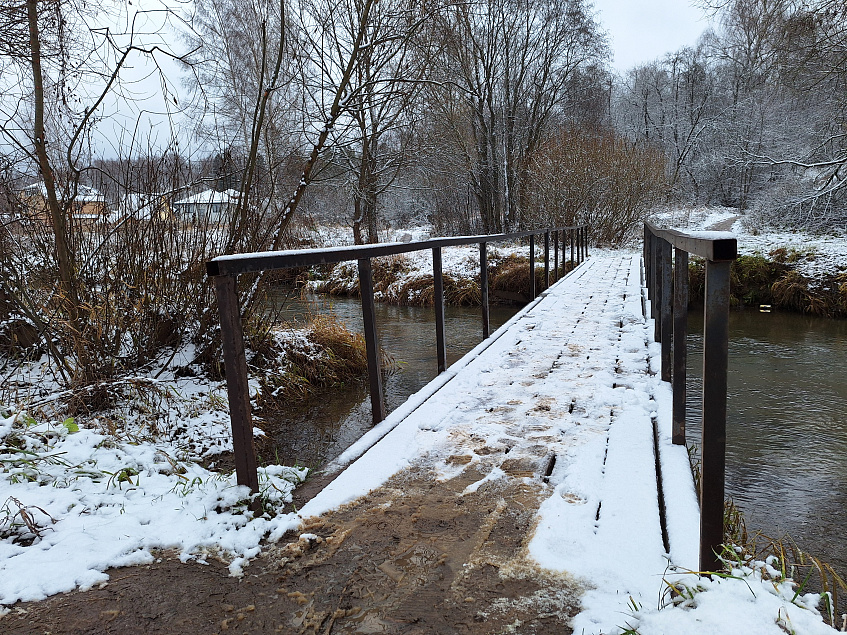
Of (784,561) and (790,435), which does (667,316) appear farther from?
(790,435)

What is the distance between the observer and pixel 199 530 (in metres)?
1.85

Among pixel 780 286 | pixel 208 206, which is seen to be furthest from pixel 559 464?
pixel 780 286

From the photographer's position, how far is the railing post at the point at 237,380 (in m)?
1.96

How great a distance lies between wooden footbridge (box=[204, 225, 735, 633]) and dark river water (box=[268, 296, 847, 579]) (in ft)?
3.75

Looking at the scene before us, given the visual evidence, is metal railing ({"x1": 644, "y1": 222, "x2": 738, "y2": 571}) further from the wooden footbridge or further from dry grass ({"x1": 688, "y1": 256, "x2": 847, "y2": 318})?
dry grass ({"x1": 688, "y1": 256, "x2": 847, "y2": 318})

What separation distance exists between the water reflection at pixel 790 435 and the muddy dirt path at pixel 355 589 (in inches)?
89.9

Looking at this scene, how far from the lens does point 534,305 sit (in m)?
6.82

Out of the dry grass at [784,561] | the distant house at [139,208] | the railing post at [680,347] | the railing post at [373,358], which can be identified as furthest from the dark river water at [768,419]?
the distant house at [139,208]

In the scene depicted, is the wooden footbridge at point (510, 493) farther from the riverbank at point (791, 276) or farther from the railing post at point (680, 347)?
the riverbank at point (791, 276)

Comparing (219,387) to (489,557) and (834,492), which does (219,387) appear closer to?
(489,557)

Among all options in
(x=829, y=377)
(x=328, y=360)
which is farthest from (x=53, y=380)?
(x=829, y=377)

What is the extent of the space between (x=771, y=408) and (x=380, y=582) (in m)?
4.76

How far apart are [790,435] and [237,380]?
4396 millimetres

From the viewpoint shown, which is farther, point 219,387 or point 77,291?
point 219,387
